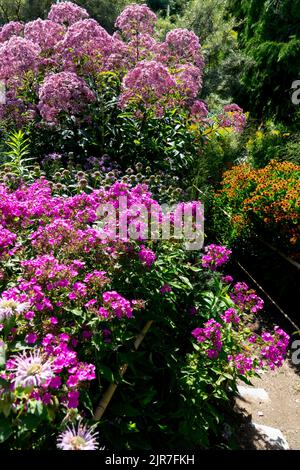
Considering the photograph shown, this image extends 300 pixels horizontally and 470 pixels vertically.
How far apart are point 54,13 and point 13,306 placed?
4474mm

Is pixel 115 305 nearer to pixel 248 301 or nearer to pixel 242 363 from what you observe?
pixel 242 363

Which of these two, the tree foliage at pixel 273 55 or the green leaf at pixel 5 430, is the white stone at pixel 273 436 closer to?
the green leaf at pixel 5 430

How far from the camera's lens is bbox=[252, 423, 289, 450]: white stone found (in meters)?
2.66

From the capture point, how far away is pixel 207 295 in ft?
9.20

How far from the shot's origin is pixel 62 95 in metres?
3.95

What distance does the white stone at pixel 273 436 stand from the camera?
8.73ft

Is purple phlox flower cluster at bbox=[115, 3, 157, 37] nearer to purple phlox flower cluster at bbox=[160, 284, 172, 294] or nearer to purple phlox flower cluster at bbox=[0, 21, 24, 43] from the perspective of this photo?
purple phlox flower cluster at bbox=[0, 21, 24, 43]

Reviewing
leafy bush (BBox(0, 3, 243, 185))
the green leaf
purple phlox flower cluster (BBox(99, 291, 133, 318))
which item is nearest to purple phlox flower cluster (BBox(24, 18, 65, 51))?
leafy bush (BBox(0, 3, 243, 185))

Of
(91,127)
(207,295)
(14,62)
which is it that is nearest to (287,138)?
(91,127)

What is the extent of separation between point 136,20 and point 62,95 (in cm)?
163

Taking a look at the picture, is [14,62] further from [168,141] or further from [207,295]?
[207,295]

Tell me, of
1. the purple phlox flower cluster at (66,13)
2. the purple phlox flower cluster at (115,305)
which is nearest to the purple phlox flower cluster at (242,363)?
the purple phlox flower cluster at (115,305)

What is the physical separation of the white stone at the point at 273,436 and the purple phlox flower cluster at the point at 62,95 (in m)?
3.29

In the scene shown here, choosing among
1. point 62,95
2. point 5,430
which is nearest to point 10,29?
point 62,95
